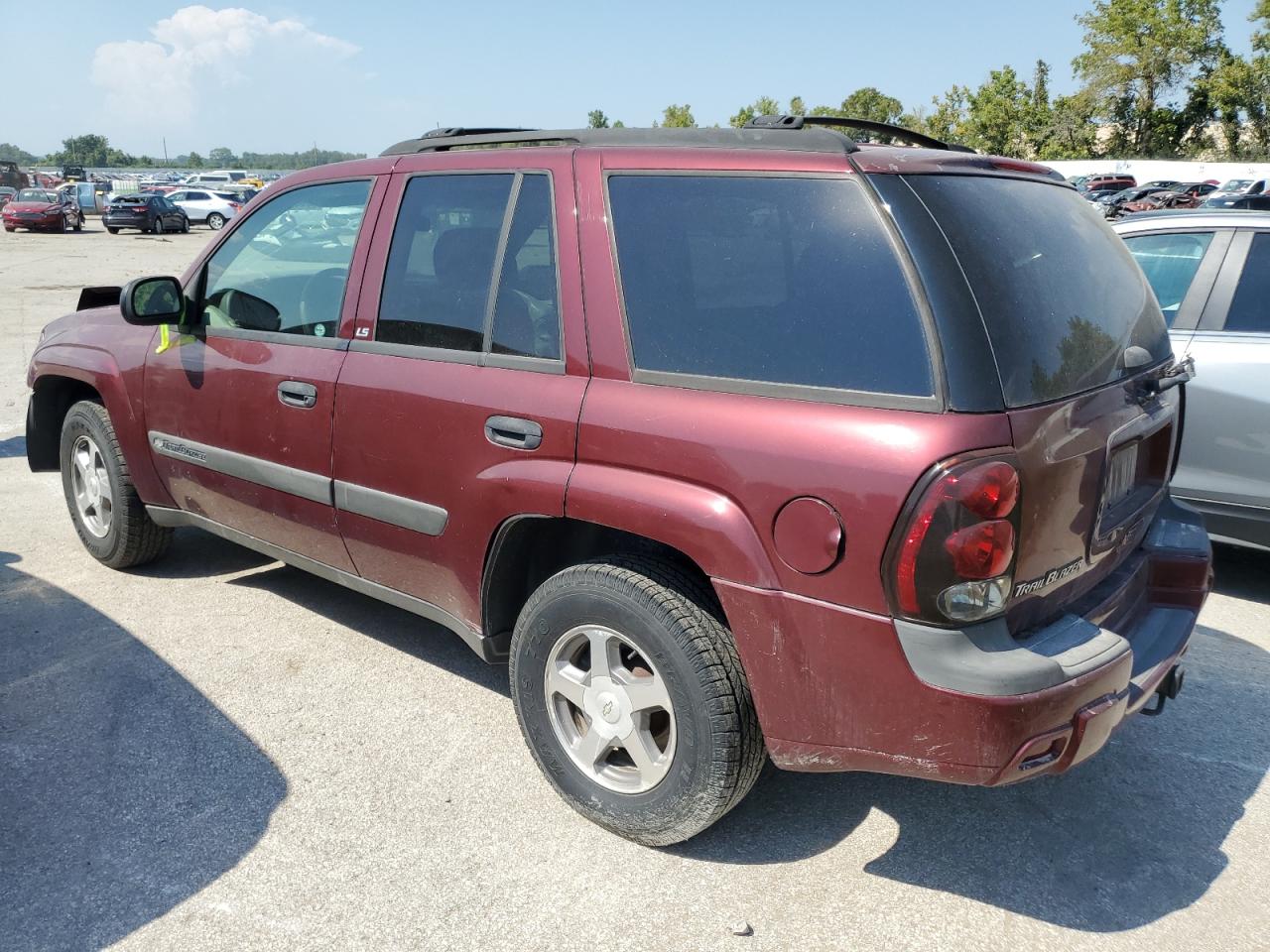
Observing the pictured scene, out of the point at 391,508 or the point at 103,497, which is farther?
the point at 103,497

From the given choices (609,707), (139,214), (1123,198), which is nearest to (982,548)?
(609,707)

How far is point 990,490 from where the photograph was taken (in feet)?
7.46

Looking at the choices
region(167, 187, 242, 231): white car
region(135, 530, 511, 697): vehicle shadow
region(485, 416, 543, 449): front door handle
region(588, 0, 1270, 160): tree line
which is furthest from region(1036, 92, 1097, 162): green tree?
region(485, 416, 543, 449): front door handle

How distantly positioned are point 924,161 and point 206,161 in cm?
19533

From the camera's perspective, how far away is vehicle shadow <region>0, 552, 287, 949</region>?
2682 millimetres

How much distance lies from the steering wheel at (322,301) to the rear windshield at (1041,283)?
2.07 m

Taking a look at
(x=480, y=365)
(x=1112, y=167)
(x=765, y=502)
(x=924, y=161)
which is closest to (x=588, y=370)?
(x=480, y=365)

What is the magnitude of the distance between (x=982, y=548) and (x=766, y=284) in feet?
2.73

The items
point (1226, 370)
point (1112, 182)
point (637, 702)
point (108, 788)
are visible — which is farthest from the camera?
point (1112, 182)

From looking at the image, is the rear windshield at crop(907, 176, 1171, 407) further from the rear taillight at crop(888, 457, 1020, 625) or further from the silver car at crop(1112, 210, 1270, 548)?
the silver car at crop(1112, 210, 1270, 548)

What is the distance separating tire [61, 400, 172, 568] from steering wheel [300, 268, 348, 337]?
151cm

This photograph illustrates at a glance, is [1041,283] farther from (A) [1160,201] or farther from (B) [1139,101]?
(B) [1139,101]

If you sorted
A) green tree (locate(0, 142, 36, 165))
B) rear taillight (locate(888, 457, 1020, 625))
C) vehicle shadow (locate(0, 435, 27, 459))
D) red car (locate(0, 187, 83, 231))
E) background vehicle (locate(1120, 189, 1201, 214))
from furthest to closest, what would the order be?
green tree (locate(0, 142, 36, 165)), red car (locate(0, 187, 83, 231)), background vehicle (locate(1120, 189, 1201, 214)), vehicle shadow (locate(0, 435, 27, 459)), rear taillight (locate(888, 457, 1020, 625))

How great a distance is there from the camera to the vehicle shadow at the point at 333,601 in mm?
4131
